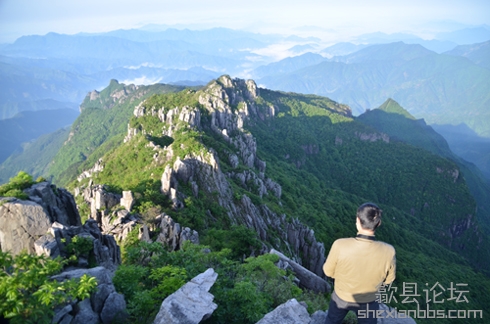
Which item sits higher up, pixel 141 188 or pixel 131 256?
pixel 131 256

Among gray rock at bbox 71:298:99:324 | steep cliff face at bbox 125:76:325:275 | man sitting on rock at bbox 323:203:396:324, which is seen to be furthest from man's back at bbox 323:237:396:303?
steep cliff face at bbox 125:76:325:275

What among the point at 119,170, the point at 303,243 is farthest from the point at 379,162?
the point at 119,170

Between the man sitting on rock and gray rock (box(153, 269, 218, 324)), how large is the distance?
12.3 feet

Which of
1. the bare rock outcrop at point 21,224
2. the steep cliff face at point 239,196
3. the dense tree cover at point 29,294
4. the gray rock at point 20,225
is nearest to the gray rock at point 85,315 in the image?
the dense tree cover at point 29,294

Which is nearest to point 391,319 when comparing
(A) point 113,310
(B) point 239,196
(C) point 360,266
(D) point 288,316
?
(D) point 288,316

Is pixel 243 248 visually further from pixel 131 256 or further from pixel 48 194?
pixel 48 194

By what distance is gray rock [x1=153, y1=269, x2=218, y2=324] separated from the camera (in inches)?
326

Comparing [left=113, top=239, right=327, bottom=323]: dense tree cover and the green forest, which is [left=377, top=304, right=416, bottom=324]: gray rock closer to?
the green forest

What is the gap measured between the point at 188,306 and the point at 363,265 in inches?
192

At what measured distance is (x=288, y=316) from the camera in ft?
29.2

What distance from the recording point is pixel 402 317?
9.39 m

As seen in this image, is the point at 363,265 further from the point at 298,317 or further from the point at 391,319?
the point at 391,319

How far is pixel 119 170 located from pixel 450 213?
101860 millimetres

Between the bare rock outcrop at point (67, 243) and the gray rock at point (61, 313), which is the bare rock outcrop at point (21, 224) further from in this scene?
the gray rock at point (61, 313)
